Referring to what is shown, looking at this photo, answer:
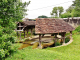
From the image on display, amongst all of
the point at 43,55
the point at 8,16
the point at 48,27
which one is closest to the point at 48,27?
the point at 48,27

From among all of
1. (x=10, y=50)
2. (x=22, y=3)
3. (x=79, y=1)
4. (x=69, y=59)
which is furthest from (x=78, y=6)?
(x=10, y=50)

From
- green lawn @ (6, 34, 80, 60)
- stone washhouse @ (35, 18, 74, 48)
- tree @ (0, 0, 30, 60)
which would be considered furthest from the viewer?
stone washhouse @ (35, 18, 74, 48)

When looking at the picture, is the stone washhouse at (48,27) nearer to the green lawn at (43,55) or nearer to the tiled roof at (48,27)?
the tiled roof at (48,27)

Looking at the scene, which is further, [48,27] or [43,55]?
[48,27]

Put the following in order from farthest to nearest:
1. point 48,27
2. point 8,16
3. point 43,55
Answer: point 48,27 → point 43,55 → point 8,16

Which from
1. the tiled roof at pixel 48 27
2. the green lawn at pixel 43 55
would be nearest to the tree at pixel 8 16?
the green lawn at pixel 43 55

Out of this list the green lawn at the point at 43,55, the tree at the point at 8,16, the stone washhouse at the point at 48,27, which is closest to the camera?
the tree at the point at 8,16

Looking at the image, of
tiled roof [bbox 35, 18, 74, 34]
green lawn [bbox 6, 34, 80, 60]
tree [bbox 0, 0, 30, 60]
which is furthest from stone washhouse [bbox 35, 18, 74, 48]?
tree [bbox 0, 0, 30, 60]

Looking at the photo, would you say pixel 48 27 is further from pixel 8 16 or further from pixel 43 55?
pixel 8 16

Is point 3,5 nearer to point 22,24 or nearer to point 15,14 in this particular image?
point 15,14

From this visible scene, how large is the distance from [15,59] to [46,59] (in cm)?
273

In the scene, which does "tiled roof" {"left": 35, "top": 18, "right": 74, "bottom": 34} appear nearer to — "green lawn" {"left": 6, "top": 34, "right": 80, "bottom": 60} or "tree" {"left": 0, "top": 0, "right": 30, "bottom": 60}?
"green lawn" {"left": 6, "top": 34, "right": 80, "bottom": 60}

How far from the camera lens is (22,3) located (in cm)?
552

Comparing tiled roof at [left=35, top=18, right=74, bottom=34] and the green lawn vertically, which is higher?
tiled roof at [left=35, top=18, right=74, bottom=34]
